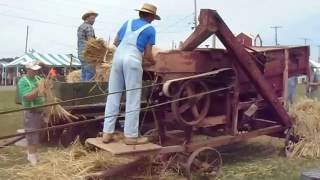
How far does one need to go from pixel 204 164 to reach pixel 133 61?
1.65 m

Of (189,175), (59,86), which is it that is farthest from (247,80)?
(59,86)

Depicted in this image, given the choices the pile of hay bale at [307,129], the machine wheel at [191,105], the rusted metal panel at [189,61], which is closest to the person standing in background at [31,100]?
the rusted metal panel at [189,61]

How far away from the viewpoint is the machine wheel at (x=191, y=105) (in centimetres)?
686

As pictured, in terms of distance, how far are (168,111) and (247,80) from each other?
1380mm

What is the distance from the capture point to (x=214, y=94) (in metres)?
7.47

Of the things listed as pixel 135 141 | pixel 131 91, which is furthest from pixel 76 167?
pixel 131 91

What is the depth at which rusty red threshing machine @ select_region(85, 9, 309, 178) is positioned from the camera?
6.97 metres

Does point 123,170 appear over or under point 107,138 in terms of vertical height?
under

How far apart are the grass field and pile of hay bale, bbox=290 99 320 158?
23 centimetres

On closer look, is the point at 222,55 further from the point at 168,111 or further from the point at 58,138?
the point at 58,138

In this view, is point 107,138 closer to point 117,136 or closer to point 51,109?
point 117,136

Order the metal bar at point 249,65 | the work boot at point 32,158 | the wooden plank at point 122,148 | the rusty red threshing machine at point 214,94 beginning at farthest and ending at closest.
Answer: the work boot at point 32,158 → the metal bar at point 249,65 → the rusty red threshing machine at point 214,94 → the wooden plank at point 122,148

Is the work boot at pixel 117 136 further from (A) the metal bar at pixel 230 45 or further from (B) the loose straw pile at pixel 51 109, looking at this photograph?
(B) the loose straw pile at pixel 51 109

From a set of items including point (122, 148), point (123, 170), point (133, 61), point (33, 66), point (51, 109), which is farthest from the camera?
point (51, 109)
